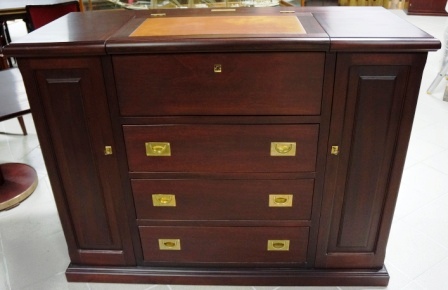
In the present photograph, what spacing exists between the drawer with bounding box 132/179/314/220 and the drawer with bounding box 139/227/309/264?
65mm

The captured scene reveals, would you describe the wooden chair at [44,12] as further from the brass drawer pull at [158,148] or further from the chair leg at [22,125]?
the brass drawer pull at [158,148]

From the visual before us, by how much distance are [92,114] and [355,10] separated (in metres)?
1.15

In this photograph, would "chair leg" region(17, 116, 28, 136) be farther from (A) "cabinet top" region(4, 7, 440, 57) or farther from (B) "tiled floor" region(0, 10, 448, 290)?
(A) "cabinet top" region(4, 7, 440, 57)

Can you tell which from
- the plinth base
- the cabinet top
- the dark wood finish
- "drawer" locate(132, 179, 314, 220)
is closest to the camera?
the cabinet top

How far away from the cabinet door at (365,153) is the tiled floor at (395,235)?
229 millimetres

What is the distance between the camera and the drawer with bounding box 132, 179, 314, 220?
1462mm

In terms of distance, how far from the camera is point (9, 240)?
1947 millimetres

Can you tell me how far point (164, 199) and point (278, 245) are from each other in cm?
50

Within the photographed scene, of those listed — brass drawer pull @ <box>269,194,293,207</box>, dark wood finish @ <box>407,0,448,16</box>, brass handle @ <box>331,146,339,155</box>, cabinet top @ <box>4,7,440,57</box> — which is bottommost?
dark wood finish @ <box>407,0,448,16</box>

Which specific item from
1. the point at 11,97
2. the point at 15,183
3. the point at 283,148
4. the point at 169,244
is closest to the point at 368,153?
the point at 283,148

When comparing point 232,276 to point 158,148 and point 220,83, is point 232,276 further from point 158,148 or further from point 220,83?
point 220,83

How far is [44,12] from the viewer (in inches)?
128

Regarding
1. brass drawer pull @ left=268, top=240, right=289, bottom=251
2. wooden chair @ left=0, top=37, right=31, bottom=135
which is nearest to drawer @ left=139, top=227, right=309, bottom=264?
brass drawer pull @ left=268, top=240, right=289, bottom=251

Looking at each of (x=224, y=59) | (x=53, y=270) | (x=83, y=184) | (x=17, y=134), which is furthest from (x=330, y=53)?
(x=17, y=134)
